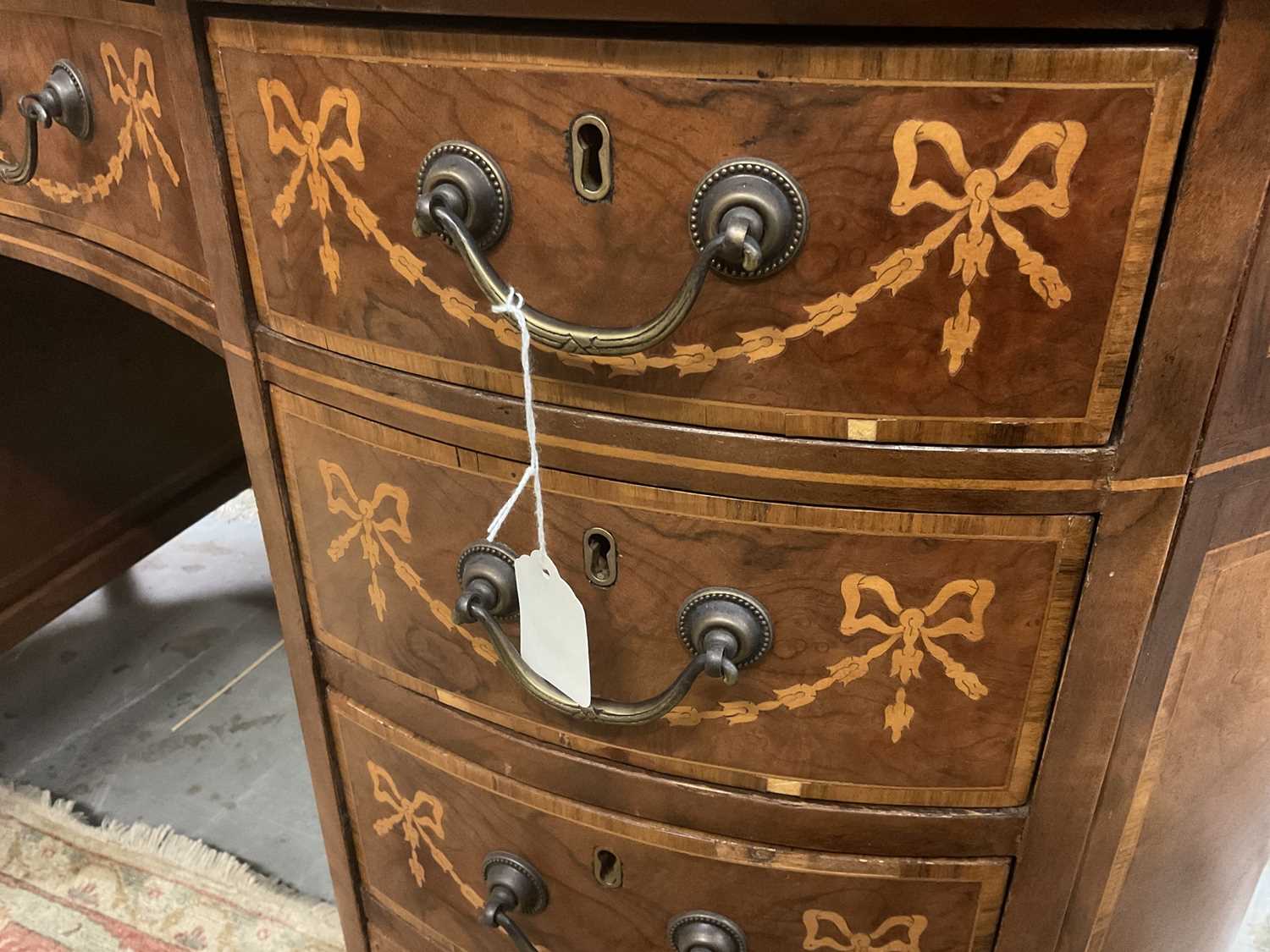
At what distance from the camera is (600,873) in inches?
22.5

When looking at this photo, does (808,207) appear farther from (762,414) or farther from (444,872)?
(444,872)

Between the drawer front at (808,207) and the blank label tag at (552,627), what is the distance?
9 cm

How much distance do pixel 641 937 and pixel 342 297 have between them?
39 cm

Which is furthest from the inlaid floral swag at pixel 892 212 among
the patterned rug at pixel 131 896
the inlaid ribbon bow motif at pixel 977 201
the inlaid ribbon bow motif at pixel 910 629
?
the patterned rug at pixel 131 896

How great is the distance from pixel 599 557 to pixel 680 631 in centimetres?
5

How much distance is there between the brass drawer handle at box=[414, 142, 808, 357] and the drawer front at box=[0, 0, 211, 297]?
0.19 meters

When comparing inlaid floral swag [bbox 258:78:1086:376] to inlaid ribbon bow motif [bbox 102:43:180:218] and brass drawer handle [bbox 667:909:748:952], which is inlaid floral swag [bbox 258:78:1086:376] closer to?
inlaid ribbon bow motif [bbox 102:43:180:218]

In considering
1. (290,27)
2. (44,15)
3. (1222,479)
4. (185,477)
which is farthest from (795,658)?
(185,477)

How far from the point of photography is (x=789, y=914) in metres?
0.54

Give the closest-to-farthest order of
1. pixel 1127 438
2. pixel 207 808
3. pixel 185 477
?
1. pixel 1127 438
2. pixel 207 808
3. pixel 185 477

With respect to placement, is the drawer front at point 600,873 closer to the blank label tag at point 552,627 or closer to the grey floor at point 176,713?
the blank label tag at point 552,627

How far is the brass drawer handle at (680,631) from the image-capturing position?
455mm

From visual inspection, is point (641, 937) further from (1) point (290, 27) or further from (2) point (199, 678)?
(2) point (199, 678)

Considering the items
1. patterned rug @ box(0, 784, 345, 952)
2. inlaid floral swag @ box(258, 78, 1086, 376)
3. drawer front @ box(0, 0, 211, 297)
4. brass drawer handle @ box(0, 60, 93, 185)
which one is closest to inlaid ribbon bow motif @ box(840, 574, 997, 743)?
inlaid floral swag @ box(258, 78, 1086, 376)
